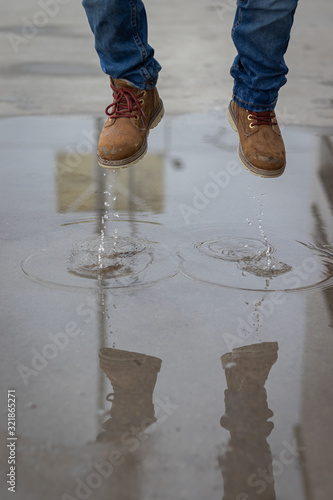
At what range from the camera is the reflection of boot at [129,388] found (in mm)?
1512

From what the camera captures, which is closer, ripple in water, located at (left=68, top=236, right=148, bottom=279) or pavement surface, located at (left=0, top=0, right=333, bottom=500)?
pavement surface, located at (left=0, top=0, right=333, bottom=500)

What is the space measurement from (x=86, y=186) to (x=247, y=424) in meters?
1.88

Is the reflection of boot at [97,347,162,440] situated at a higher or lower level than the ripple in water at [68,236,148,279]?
lower

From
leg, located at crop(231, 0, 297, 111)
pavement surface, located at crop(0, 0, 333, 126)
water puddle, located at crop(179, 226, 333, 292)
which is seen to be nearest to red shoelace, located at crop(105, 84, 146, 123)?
leg, located at crop(231, 0, 297, 111)

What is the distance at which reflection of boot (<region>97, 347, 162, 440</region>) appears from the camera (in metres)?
1.51

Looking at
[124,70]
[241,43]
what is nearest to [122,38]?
[124,70]

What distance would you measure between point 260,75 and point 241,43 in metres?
0.13

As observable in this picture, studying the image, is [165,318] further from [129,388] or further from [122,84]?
[122,84]

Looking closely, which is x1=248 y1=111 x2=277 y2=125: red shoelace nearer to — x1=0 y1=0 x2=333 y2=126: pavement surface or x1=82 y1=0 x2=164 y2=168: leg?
x1=82 y1=0 x2=164 y2=168: leg

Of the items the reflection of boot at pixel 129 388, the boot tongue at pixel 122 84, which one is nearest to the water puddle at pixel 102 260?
the reflection of boot at pixel 129 388

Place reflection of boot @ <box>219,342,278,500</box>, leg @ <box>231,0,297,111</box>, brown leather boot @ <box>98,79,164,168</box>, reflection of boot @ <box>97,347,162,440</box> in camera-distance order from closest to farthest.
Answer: reflection of boot @ <box>219,342,278,500</box>, reflection of boot @ <box>97,347,162,440</box>, leg @ <box>231,0,297,111</box>, brown leather boot @ <box>98,79,164,168</box>

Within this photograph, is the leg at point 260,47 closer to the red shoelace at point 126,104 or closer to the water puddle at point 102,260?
the red shoelace at point 126,104

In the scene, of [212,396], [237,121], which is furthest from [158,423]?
[237,121]

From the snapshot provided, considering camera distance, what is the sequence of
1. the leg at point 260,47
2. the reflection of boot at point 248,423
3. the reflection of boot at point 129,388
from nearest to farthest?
the reflection of boot at point 248,423 → the reflection of boot at point 129,388 → the leg at point 260,47
